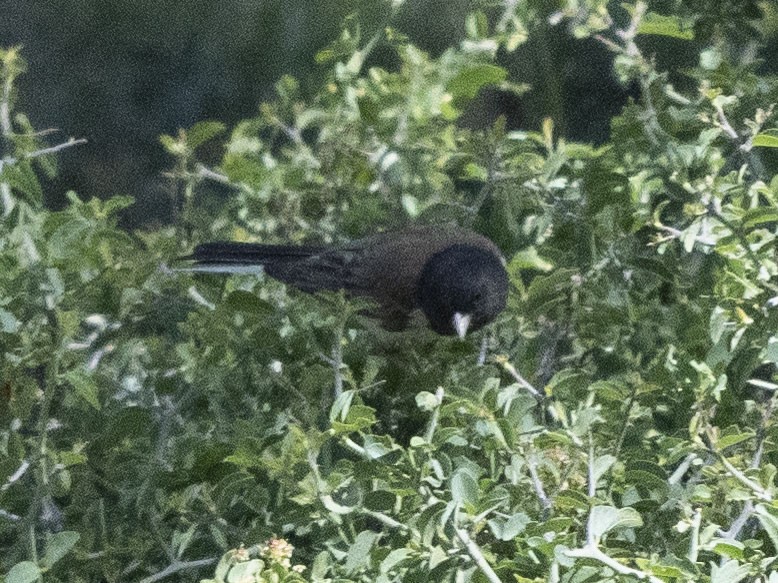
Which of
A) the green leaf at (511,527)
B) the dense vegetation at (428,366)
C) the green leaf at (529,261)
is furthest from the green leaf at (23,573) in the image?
A: the green leaf at (529,261)

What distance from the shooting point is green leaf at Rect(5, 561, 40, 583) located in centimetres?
98

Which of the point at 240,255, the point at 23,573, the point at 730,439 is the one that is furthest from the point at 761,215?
the point at 240,255

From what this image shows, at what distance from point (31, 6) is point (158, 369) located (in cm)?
174

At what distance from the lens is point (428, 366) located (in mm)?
1505

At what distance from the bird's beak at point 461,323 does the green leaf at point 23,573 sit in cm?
80

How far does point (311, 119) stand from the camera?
2.04 meters

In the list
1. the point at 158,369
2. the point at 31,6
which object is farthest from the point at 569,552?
the point at 31,6

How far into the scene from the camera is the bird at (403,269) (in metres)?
1.71

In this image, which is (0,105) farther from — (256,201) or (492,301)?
(492,301)

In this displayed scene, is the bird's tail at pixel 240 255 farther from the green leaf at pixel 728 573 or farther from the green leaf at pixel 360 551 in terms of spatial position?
the green leaf at pixel 728 573

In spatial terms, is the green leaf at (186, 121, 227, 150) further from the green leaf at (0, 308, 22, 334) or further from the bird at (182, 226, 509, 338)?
the green leaf at (0, 308, 22, 334)

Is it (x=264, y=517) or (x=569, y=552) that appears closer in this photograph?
(x=569, y=552)

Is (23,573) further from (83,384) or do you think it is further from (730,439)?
(730,439)

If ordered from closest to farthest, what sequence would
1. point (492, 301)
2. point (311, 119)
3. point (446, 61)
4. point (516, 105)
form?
point (492, 301), point (446, 61), point (311, 119), point (516, 105)
